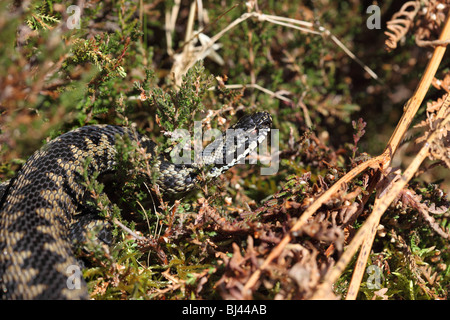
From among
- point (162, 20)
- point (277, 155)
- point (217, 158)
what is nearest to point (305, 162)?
point (277, 155)

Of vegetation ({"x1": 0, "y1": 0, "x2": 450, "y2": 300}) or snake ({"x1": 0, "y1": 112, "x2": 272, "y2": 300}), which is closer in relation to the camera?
vegetation ({"x1": 0, "y1": 0, "x2": 450, "y2": 300})

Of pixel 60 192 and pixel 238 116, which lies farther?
pixel 238 116

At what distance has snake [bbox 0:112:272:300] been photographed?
8.52 ft

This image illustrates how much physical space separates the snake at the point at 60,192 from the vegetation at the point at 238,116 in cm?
19

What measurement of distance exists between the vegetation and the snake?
188mm

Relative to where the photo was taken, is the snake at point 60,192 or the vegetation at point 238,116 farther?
the snake at point 60,192

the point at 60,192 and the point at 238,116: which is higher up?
the point at 238,116

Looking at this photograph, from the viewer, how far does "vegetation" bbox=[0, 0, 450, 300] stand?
2.50 metres

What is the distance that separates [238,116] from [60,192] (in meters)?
2.26

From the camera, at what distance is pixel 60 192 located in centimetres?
325

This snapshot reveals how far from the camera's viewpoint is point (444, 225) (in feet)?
11.1

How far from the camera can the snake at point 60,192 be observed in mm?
2598

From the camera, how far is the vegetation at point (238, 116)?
2.50 m
